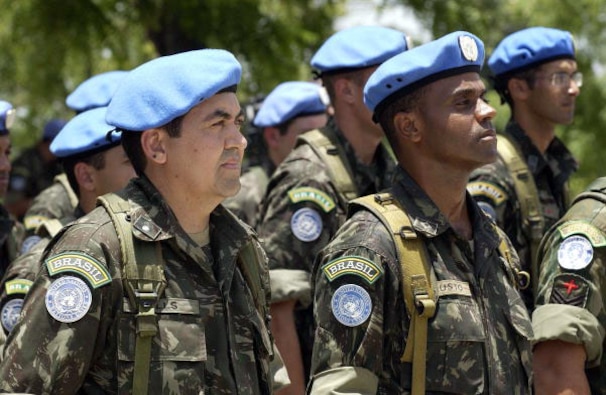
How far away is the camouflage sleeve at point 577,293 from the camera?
4.67 m

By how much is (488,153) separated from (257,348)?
3.83ft

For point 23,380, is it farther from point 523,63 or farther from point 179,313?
point 523,63

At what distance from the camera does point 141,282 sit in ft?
12.1

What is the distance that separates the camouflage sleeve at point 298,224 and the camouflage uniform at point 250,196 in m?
1.50

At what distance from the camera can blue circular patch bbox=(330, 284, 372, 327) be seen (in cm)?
398

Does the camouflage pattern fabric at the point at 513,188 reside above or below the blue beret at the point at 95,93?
below

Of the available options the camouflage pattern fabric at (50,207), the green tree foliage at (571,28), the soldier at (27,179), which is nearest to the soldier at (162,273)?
the camouflage pattern fabric at (50,207)

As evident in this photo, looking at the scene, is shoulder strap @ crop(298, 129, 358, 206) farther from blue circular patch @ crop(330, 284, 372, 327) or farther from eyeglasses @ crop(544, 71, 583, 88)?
blue circular patch @ crop(330, 284, 372, 327)

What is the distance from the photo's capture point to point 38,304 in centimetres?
361

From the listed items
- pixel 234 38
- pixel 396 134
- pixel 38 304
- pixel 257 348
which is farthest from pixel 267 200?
pixel 234 38

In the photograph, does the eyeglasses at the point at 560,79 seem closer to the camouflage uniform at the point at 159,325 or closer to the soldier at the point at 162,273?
the soldier at the point at 162,273

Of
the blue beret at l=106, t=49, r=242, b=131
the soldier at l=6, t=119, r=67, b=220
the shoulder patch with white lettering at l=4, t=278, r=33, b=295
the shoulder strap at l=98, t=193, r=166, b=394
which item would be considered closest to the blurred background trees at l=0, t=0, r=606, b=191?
the soldier at l=6, t=119, r=67, b=220

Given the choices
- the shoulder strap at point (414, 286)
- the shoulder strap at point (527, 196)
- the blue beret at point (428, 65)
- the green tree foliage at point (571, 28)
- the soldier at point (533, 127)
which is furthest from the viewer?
the green tree foliage at point (571, 28)

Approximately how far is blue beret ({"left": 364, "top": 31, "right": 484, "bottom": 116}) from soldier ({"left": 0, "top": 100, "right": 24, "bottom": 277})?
7.28ft
